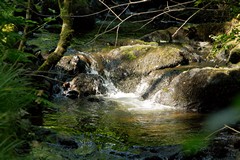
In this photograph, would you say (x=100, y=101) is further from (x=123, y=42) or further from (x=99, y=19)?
(x=99, y=19)

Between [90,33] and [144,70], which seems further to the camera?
[90,33]

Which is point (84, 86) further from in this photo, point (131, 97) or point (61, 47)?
point (61, 47)

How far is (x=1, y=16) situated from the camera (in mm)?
3414

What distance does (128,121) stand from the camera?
8203 millimetres

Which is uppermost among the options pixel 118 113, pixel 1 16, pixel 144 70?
pixel 1 16

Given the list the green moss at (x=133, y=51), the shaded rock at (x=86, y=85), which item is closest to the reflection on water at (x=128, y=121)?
the shaded rock at (x=86, y=85)

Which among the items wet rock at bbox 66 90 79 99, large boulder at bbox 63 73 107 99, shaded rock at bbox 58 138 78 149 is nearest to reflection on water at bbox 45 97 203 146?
wet rock at bbox 66 90 79 99

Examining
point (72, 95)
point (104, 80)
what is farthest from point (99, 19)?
point (72, 95)

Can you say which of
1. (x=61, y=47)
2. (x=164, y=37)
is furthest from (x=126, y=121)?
(x=164, y=37)

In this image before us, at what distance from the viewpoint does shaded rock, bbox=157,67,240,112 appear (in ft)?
30.6

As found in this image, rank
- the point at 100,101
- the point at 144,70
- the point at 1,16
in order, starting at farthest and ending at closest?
the point at 144,70 → the point at 100,101 → the point at 1,16

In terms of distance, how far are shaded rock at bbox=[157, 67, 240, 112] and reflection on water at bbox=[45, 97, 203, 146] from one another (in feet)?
1.38

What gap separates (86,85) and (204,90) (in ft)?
11.7

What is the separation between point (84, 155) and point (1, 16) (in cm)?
281
